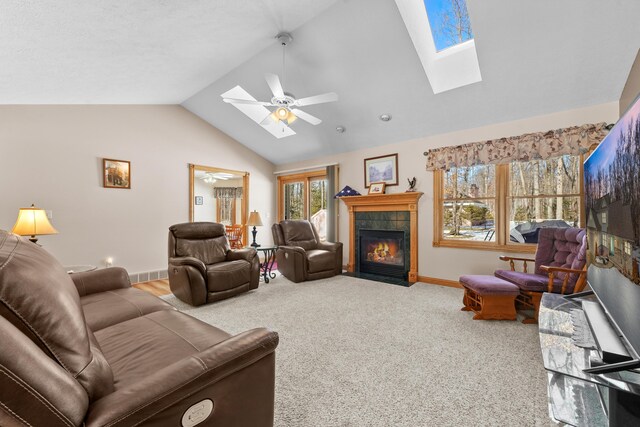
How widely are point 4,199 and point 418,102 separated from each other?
528cm

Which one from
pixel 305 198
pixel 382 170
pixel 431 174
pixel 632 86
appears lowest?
pixel 305 198

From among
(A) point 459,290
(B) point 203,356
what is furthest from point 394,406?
(A) point 459,290

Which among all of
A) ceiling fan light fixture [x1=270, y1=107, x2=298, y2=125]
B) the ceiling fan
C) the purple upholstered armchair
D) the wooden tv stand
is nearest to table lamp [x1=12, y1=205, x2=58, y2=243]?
the ceiling fan

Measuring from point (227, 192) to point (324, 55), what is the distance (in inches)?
246

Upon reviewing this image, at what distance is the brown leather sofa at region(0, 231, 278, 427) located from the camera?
0.60m

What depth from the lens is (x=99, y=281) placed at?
2152 mm

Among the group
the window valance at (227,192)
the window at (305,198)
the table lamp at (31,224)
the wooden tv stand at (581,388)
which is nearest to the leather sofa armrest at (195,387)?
the wooden tv stand at (581,388)

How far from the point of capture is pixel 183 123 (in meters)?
4.94

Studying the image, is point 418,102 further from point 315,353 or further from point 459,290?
point 315,353

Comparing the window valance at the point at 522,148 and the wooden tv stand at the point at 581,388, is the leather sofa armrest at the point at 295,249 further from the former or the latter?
the wooden tv stand at the point at 581,388

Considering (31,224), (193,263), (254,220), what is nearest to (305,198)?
(254,220)

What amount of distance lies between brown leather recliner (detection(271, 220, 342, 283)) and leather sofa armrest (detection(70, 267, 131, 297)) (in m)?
2.33

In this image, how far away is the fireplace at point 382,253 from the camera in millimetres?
4641

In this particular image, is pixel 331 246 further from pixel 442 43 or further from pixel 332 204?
pixel 442 43
